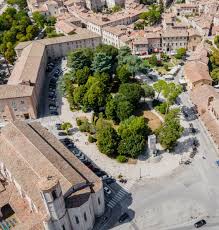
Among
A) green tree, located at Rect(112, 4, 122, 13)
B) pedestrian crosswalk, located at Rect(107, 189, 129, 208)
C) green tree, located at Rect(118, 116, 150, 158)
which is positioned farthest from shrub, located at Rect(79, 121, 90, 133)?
green tree, located at Rect(112, 4, 122, 13)

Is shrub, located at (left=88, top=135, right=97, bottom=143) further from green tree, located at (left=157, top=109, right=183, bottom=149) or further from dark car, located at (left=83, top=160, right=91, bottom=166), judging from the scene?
green tree, located at (left=157, top=109, right=183, bottom=149)

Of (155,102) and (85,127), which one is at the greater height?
(155,102)

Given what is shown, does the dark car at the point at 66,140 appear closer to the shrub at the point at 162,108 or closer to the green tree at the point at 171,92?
the shrub at the point at 162,108

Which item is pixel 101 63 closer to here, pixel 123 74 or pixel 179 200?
pixel 123 74

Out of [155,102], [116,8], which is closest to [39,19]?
[116,8]

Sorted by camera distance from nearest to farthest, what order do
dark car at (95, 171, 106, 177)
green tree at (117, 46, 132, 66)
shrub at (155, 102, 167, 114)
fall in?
dark car at (95, 171, 106, 177)
shrub at (155, 102, 167, 114)
green tree at (117, 46, 132, 66)

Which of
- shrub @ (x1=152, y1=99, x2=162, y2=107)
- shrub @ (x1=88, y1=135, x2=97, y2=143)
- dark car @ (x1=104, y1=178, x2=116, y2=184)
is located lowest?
dark car @ (x1=104, y1=178, x2=116, y2=184)

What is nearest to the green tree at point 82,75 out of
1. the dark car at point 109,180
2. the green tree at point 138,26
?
the dark car at point 109,180
